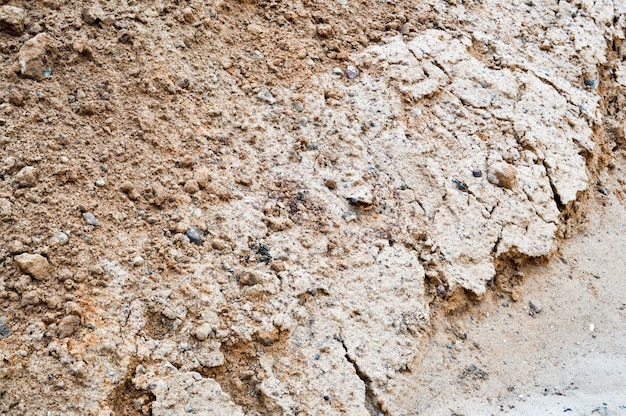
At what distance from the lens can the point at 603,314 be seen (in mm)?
→ 2801

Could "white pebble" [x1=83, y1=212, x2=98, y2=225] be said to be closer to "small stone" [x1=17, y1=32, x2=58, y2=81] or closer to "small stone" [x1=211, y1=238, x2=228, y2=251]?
"small stone" [x1=211, y1=238, x2=228, y2=251]

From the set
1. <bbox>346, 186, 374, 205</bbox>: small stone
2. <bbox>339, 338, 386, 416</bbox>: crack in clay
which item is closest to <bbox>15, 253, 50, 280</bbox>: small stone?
<bbox>339, 338, 386, 416</bbox>: crack in clay

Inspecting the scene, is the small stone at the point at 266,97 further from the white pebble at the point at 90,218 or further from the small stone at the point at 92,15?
the white pebble at the point at 90,218

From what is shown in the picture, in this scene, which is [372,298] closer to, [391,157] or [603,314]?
[391,157]

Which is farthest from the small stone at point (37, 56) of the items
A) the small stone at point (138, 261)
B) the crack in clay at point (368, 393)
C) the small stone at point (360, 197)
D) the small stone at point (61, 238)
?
the crack in clay at point (368, 393)

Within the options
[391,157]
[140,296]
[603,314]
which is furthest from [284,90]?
[603,314]

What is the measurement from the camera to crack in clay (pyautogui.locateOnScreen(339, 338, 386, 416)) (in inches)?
88.7

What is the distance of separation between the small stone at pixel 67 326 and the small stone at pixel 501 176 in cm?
179

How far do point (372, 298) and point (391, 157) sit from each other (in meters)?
0.66

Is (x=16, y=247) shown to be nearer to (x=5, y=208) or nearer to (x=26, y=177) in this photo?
(x=5, y=208)

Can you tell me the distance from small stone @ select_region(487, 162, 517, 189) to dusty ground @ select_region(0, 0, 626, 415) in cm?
3

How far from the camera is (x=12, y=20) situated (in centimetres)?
240

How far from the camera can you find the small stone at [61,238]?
2.10 metres

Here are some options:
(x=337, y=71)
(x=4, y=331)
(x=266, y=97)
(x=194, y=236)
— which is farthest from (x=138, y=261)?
(x=337, y=71)
